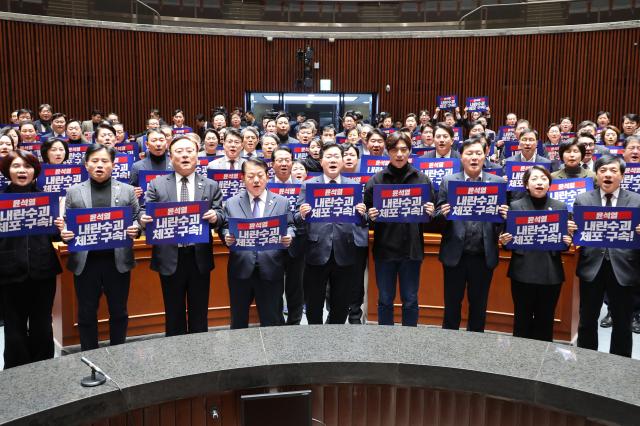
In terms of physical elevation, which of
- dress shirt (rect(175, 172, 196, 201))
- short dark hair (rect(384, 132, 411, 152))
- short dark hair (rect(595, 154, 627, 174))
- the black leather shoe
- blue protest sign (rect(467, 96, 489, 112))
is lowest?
the black leather shoe

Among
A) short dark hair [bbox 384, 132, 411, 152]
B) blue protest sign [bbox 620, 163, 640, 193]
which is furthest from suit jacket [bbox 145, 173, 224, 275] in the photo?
blue protest sign [bbox 620, 163, 640, 193]

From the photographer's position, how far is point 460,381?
6.91 feet

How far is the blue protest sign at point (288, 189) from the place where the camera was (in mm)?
4430

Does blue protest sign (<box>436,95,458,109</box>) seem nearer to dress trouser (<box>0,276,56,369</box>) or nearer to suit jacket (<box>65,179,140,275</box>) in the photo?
suit jacket (<box>65,179,140,275</box>)

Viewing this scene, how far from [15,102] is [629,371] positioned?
43.7 ft

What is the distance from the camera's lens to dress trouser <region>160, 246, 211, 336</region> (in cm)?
385

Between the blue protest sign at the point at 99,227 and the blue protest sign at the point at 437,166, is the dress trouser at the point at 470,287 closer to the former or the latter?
the blue protest sign at the point at 437,166

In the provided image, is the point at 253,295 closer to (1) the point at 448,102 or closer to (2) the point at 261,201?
(2) the point at 261,201

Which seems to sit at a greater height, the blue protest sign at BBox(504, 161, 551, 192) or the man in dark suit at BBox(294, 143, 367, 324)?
the blue protest sign at BBox(504, 161, 551, 192)

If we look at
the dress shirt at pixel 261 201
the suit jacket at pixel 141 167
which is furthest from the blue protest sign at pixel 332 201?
the suit jacket at pixel 141 167

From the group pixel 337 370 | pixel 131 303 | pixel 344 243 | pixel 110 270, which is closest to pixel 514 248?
pixel 344 243

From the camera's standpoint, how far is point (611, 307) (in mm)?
3936

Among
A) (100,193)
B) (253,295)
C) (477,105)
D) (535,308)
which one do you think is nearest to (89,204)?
(100,193)

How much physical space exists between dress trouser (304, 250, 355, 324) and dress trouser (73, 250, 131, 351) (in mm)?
1195
